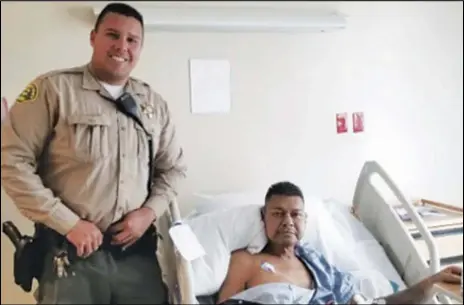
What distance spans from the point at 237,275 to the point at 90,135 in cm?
55

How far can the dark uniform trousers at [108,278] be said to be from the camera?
137cm

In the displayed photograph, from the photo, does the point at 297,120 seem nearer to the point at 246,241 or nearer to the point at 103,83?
the point at 246,241

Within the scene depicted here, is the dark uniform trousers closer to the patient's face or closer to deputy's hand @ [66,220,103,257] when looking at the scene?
deputy's hand @ [66,220,103,257]

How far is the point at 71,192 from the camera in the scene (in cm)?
136

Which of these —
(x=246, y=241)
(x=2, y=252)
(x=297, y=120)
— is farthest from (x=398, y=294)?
(x=2, y=252)

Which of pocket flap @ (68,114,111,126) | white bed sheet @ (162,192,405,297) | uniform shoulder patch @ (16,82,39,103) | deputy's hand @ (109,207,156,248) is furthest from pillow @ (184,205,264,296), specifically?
uniform shoulder patch @ (16,82,39,103)

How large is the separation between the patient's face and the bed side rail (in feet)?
0.91

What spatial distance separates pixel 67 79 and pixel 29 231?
39 centimetres

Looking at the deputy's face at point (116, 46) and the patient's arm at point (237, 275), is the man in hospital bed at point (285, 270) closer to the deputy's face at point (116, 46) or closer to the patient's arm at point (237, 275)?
the patient's arm at point (237, 275)

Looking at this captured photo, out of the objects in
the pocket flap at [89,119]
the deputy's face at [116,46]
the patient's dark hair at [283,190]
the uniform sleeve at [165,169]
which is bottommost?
the patient's dark hair at [283,190]

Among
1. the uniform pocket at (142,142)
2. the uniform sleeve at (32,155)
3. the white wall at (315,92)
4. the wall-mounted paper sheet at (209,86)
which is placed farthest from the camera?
the wall-mounted paper sheet at (209,86)

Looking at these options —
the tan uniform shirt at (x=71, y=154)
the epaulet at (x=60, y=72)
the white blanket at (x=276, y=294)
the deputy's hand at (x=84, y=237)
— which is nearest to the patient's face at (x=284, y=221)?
the white blanket at (x=276, y=294)

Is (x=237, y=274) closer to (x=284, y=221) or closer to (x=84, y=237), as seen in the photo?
→ (x=284, y=221)

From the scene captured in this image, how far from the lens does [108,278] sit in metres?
1.41
